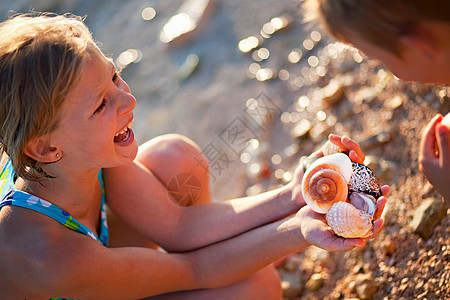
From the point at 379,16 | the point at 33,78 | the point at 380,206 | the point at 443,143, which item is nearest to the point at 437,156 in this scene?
the point at 443,143

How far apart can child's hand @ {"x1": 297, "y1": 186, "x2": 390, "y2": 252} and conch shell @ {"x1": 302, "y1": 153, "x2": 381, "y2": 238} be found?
2 centimetres

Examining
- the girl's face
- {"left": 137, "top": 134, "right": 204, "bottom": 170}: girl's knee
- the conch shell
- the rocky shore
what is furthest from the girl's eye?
the rocky shore

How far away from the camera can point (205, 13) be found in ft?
14.7

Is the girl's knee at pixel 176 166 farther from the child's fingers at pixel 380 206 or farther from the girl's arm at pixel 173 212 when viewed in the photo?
the child's fingers at pixel 380 206

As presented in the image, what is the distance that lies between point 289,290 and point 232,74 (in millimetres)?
1897

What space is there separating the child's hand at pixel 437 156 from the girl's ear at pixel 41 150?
1.28 meters

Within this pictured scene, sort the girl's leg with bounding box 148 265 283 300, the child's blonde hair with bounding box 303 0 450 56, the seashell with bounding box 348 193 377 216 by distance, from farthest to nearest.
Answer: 1. the girl's leg with bounding box 148 265 283 300
2. the seashell with bounding box 348 193 377 216
3. the child's blonde hair with bounding box 303 0 450 56

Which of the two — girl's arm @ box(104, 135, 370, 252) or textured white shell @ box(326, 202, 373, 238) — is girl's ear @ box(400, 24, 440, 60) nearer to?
textured white shell @ box(326, 202, 373, 238)

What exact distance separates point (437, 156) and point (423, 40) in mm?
419

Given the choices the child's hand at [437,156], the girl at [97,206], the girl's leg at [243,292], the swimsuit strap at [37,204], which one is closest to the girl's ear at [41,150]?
the girl at [97,206]

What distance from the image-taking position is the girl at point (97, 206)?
1.80m

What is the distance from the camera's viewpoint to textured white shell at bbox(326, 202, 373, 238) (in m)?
1.71

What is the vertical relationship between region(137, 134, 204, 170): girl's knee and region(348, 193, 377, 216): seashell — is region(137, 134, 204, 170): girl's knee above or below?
below

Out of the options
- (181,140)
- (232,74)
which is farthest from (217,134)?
(181,140)
